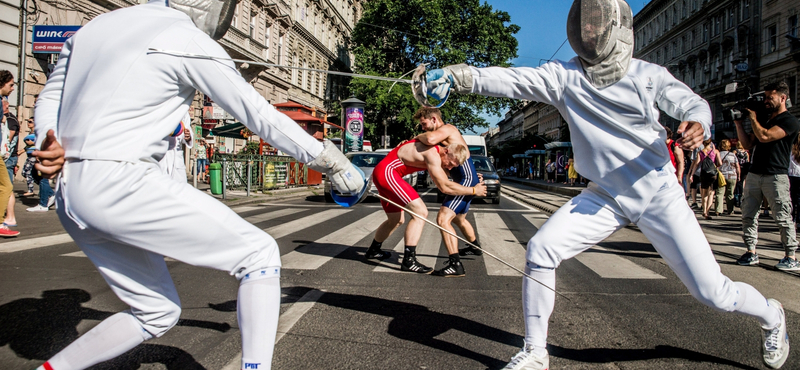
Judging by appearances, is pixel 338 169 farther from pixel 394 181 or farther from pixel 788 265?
pixel 788 265

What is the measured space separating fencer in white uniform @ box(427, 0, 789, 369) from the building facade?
32702 mm

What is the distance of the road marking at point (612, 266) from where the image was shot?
193 inches

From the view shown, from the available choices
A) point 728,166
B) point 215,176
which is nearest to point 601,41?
point 728,166

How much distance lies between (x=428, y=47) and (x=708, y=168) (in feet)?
83.8

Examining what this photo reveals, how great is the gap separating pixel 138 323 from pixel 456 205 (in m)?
3.77

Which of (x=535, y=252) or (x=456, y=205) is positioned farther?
(x=456, y=205)

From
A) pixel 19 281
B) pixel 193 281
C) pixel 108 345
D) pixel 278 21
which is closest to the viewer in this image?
pixel 108 345

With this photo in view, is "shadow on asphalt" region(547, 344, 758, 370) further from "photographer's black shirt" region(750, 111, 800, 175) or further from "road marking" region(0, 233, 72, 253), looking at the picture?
"road marking" region(0, 233, 72, 253)

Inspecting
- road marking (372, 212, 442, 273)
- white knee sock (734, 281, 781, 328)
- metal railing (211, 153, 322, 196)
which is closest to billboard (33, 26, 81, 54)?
metal railing (211, 153, 322, 196)

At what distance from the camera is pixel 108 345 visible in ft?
6.23

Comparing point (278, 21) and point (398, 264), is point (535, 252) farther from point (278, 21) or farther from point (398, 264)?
point (278, 21)

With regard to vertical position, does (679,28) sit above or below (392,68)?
above

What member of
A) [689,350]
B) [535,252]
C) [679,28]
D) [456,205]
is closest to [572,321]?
[689,350]

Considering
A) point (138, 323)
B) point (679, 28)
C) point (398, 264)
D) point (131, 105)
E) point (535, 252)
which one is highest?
point (679, 28)
